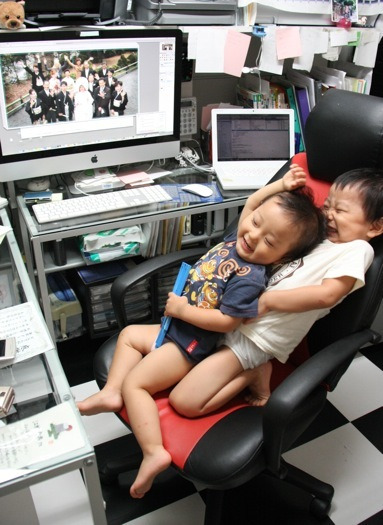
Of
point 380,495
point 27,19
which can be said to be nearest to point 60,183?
point 27,19

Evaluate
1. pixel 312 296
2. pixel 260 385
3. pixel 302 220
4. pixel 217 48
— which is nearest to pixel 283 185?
Answer: pixel 302 220

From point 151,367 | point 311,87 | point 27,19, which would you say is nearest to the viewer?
point 151,367

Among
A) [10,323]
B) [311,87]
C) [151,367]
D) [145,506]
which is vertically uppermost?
[311,87]

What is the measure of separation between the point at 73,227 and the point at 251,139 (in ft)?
2.79

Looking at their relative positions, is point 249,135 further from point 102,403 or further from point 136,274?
point 102,403

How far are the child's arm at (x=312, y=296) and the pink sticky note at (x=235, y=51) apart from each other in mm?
1078

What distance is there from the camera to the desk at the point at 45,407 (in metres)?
0.81

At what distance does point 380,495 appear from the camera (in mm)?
1490

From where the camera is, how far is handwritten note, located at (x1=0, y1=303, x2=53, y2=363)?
1.05 meters

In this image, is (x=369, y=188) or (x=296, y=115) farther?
(x=296, y=115)

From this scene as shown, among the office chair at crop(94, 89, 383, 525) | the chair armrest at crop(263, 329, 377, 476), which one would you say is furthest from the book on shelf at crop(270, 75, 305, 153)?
the chair armrest at crop(263, 329, 377, 476)

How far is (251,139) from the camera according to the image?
6.44 ft

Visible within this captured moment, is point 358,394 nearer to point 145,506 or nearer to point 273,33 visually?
point 145,506

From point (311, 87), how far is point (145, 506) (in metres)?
1.78
